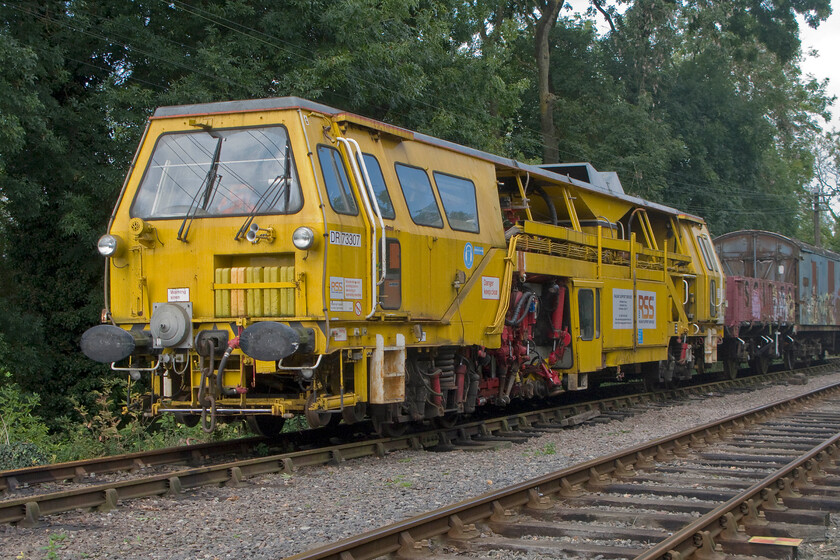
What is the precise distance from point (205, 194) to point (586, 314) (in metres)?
5.98

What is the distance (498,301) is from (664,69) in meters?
30.1

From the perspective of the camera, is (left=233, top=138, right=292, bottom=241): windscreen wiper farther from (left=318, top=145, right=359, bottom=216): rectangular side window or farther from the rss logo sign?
the rss logo sign

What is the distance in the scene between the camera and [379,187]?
8891 millimetres

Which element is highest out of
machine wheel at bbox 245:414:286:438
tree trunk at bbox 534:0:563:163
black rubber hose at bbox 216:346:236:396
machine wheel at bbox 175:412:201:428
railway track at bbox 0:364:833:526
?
tree trunk at bbox 534:0:563:163

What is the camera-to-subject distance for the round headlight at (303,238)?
25.7 ft

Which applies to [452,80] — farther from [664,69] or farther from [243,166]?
[664,69]

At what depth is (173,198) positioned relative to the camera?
28.7ft

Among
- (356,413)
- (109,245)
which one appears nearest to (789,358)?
(356,413)

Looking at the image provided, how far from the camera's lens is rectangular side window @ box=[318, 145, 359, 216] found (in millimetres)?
8334

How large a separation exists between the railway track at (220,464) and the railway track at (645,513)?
7.20 ft

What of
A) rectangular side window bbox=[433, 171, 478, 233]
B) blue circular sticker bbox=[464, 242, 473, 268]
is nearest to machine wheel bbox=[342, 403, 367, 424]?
blue circular sticker bbox=[464, 242, 473, 268]

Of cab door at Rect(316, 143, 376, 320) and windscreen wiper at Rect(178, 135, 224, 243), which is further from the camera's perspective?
windscreen wiper at Rect(178, 135, 224, 243)

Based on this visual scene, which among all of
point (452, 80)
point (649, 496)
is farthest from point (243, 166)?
point (452, 80)

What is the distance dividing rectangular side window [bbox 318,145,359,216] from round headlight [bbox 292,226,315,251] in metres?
0.50
